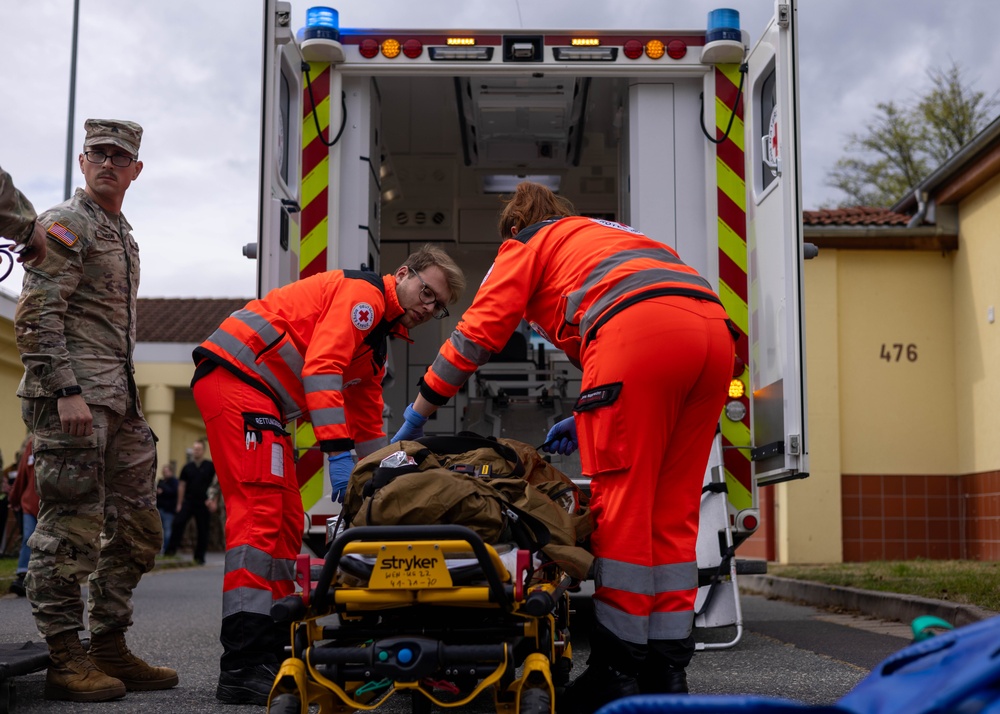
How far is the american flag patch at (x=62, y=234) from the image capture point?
4.10 metres

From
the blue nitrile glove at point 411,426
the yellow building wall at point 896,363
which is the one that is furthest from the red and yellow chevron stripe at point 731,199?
the yellow building wall at point 896,363

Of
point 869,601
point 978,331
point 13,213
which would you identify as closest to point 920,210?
point 978,331

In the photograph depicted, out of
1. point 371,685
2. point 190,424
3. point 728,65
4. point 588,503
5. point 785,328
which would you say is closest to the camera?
point 371,685

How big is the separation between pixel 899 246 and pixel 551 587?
12460mm

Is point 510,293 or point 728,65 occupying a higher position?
point 728,65

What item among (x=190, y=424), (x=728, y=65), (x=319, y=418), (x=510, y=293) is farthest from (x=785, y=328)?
(x=190, y=424)

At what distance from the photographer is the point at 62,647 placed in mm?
3922

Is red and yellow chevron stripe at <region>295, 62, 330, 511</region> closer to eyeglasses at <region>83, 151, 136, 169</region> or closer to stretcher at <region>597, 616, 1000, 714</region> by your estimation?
eyeglasses at <region>83, 151, 136, 169</region>

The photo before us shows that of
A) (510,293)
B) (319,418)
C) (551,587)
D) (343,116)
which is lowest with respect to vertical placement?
(551,587)

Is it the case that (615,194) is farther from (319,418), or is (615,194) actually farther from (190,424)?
(190,424)

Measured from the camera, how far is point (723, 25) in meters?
5.60

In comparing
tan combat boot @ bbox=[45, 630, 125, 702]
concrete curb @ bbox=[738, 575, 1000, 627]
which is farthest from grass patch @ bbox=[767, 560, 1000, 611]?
tan combat boot @ bbox=[45, 630, 125, 702]

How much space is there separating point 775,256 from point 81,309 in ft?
9.86

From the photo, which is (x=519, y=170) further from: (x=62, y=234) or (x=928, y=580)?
(x=62, y=234)
